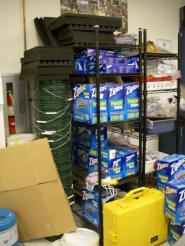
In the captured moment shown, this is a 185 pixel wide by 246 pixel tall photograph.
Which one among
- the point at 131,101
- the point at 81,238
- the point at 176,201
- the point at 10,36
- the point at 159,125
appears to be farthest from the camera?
the point at 10,36

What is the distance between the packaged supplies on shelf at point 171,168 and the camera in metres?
2.13

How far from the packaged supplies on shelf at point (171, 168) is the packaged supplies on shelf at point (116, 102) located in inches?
19.1

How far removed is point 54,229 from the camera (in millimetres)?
2102

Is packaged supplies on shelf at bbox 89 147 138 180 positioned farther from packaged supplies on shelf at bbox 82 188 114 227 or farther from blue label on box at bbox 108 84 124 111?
blue label on box at bbox 108 84 124 111

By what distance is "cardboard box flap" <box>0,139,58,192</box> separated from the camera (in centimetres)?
203

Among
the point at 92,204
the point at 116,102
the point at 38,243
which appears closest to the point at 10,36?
the point at 116,102

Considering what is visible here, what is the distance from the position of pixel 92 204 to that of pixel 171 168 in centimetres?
70

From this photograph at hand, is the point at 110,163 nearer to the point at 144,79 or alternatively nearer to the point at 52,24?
the point at 144,79

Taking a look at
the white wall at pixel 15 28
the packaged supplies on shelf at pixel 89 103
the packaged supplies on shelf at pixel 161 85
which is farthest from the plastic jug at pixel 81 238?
the white wall at pixel 15 28

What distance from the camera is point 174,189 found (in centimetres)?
190

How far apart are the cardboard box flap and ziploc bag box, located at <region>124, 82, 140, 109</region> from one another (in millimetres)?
787

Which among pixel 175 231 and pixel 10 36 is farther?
pixel 10 36

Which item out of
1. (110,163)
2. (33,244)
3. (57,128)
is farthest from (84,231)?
(57,128)

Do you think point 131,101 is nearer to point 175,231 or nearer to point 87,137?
point 87,137
